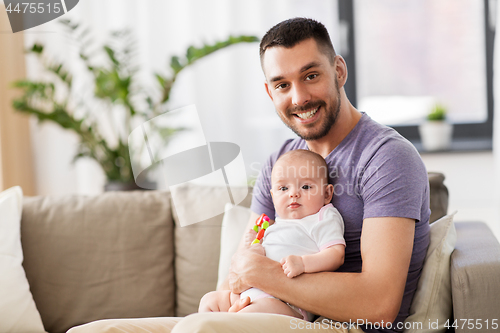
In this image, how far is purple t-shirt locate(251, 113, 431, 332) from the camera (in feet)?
4.00

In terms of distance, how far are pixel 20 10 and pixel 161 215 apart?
207 cm

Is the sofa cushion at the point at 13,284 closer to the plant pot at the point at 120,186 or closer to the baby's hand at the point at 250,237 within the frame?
the baby's hand at the point at 250,237

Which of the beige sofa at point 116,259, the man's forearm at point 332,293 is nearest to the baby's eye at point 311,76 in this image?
the man's forearm at point 332,293

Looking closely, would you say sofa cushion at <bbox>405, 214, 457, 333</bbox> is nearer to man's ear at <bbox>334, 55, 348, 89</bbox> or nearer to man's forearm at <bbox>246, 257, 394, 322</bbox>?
man's forearm at <bbox>246, 257, 394, 322</bbox>

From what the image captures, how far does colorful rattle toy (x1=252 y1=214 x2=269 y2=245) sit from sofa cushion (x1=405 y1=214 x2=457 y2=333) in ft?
1.50

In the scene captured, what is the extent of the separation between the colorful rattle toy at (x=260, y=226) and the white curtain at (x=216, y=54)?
1.71 meters

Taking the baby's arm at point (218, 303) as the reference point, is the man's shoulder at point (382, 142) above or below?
above

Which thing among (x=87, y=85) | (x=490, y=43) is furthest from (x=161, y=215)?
(x=490, y=43)

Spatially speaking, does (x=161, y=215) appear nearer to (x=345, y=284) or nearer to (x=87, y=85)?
(x=345, y=284)

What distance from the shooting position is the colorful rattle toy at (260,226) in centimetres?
142

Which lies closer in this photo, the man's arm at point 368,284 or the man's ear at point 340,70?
the man's arm at point 368,284

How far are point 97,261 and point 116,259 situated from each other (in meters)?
0.07

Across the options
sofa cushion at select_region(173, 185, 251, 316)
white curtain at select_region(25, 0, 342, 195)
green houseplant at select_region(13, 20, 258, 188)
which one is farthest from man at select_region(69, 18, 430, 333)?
white curtain at select_region(25, 0, 342, 195)

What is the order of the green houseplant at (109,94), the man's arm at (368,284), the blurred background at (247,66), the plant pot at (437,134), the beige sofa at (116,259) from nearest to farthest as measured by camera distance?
the man's arm at (368,284), the beige sofa at (116,259), the green houseplant at (109,94), the plant pot at (437,134), the blurred background at (247,66)
